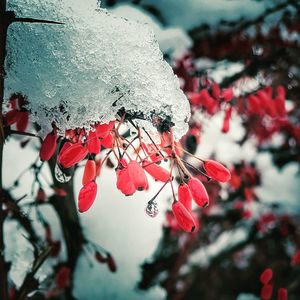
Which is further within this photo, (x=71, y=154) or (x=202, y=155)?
(x=202, y=155)

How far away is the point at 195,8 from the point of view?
2.38 metres

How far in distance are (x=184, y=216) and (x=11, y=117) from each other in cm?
58

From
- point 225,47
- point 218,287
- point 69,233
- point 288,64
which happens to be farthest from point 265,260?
point 69,233

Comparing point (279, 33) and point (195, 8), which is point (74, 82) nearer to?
point (195, 8)

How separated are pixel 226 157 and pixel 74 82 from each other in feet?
9.84

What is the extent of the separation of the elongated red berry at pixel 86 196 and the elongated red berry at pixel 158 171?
15 centimetres

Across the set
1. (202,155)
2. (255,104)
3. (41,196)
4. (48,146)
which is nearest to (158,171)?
(48,146)

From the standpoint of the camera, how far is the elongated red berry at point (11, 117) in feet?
3.66

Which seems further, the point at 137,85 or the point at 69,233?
the point at 69,233

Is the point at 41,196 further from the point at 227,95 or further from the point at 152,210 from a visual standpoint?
the point at 227,95

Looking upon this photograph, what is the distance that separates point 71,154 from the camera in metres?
0.96

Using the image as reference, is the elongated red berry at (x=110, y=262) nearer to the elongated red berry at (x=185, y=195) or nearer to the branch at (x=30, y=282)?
the branch at (x=30, y=282)

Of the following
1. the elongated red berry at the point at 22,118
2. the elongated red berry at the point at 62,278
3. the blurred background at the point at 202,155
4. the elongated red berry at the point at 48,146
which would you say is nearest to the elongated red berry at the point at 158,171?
the elongated red berry at the point at 48,146

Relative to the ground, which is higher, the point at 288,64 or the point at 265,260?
the point at 288,64
